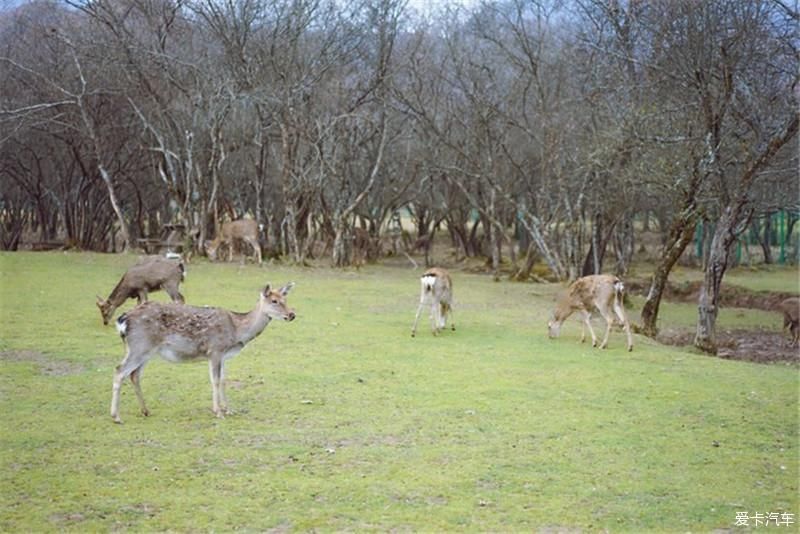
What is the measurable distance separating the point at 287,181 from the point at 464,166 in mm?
6457

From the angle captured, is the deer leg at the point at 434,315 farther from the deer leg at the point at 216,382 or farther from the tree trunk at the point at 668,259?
the deer leg at the point at 216,382

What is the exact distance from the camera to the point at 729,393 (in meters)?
11.4

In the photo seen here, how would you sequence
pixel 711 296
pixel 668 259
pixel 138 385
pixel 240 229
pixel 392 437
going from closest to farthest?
pixel 392 437 < pixel 138 385 < pixel 711 296 < pixel 668 259 < pixel 240 229

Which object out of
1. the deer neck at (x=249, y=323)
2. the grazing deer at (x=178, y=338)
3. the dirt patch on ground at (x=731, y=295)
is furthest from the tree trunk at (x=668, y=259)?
the grazing deer at (x=178, y=338)

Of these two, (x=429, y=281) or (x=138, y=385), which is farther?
(x=429, y=281)

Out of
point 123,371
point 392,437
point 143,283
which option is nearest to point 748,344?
point 143,283

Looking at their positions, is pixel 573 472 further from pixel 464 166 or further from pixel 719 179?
pixel 464 166

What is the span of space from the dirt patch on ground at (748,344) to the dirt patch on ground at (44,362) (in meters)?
10.5

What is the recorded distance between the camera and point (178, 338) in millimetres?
9172

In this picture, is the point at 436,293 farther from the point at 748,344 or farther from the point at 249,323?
the point at 748,344

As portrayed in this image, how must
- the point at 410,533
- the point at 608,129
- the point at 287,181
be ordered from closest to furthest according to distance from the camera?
the point at 410,533 < the point at 608,129 < the point at 287,181

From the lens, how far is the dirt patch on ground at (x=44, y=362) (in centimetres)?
1116

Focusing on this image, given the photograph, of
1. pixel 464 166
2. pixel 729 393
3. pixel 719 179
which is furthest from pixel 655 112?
pixel 464 166

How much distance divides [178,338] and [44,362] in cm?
332
